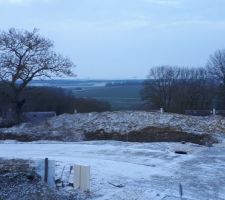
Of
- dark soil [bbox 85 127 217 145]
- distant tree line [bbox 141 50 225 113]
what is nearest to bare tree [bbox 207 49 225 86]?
distant tree line [bbox 141 50 225 113]

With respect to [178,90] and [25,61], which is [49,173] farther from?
[178,90]

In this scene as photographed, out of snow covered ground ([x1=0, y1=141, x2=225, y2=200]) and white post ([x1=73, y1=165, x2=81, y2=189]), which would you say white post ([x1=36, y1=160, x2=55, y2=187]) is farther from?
snow covered ground ([x1=0, y1=141, x2=225, y2=200])

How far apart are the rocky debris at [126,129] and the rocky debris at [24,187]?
41.6ft

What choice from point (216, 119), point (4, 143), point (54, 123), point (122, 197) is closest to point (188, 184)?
point (122, 197)

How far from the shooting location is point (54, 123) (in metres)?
34.2

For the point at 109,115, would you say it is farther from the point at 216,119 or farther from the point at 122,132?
the point at 216,119

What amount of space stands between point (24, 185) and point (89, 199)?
2142mm

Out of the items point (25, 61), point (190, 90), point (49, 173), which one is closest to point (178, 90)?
point (190, 90)

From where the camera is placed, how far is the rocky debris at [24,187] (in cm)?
1293

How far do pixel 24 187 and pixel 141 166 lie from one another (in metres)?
5.69

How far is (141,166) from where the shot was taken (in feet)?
60.0

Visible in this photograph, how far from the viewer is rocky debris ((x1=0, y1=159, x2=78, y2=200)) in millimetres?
12930

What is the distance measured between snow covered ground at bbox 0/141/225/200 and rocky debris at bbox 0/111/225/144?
2717mm

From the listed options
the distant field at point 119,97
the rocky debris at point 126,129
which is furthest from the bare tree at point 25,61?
the distant field at point 119,97
